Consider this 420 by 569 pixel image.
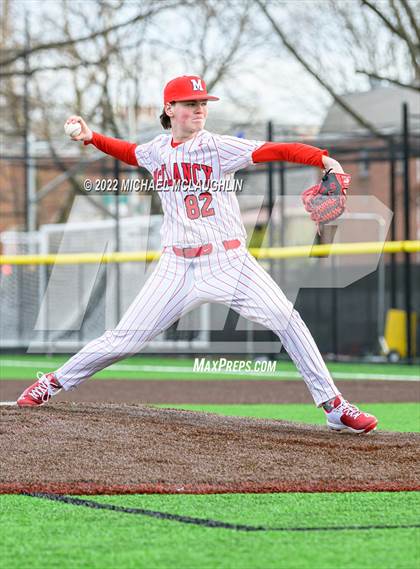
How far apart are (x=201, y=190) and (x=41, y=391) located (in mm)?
1568

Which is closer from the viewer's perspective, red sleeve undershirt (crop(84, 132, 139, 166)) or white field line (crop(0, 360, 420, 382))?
red sleeve undershirt (crop(84, 132, 139, 166))

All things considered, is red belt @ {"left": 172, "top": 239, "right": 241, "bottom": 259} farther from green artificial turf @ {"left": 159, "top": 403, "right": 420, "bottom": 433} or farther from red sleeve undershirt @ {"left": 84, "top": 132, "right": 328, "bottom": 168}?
green artificial turf @ {"left": 159, "top": 403, "right": 420, "bottom": 433}

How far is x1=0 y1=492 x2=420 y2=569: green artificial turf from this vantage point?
12.0ft

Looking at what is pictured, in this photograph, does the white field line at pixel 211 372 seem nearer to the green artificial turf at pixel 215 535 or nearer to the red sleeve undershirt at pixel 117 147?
the red sleeve undershirt at pixel 117 147

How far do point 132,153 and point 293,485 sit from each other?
2854 mm

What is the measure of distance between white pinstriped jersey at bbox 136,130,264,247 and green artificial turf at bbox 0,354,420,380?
22.9 feet

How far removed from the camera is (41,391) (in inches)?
282

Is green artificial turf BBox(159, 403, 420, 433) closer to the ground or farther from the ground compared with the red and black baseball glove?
closer to the ground

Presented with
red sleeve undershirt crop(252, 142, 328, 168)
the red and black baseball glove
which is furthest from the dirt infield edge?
red sleeve undershirt crop(252, 142, 328, 168)

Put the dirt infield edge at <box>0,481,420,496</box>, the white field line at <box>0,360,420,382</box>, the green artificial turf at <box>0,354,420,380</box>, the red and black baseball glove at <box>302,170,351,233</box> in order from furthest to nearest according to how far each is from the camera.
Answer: the green artificial turf at <box>0,354,420,380</box>, the white field line at <box>0,360,420,382</box>, the red and black baseball glove at <box>302,170,351,233</box>, the dirt infield edge at <box>0,481,420,496</box>

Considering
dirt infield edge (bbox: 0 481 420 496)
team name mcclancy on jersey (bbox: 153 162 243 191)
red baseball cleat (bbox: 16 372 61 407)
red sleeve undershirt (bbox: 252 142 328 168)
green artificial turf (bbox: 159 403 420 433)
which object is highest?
red sleeve undershirt (bbox: 252 142 328 168)

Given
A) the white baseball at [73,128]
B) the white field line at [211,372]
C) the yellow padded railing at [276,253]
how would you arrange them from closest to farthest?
1. the white baseball at [73,128]
2. the white field line at [211,372]
3. the yellow padded railing at [276,253]

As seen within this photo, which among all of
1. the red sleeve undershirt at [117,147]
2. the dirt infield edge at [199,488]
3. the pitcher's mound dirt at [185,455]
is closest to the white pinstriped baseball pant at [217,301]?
the pitcher's mound dirt at [185,455]

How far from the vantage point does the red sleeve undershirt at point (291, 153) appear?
248 inches
